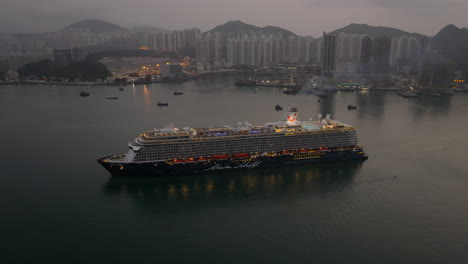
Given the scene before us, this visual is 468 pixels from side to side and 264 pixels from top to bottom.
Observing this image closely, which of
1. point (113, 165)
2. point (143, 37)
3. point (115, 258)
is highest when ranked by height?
point (143, 37)

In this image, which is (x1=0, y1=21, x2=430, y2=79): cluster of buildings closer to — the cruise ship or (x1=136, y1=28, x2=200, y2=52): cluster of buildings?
(x1=136, y1=28, x2=200, y2=52): cluster of buildings

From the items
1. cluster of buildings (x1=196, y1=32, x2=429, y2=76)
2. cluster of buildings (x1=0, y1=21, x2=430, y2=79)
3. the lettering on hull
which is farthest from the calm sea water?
cluster of buildings (x1=196, y1=32, x2=429, y2=76)

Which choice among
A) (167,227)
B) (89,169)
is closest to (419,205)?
(167,227)

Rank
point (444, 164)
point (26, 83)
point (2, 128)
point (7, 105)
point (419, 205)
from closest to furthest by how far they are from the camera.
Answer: point (419, 205) < point (444, 164) < point (2, 128) < point (7, 105) < point (26, 83)

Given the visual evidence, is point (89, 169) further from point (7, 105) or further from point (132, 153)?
point (7, 105)

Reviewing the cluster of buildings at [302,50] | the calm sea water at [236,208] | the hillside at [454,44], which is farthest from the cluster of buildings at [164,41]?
the calm sea water at [236,208]

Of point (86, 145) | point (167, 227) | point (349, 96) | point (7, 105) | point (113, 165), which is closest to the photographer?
point (167, 227)

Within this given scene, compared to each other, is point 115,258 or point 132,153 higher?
point 132,153

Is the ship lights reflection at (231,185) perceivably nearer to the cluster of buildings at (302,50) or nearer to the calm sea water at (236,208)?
the calm sea water at (236,208)
